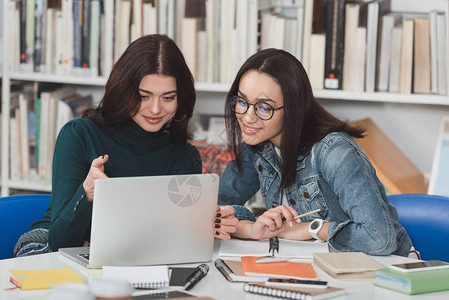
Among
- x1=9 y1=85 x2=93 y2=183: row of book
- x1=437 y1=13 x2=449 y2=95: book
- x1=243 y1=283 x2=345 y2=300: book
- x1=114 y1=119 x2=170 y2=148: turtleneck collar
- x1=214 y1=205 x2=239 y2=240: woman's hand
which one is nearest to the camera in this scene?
x1=243 y1=283 x2=345 y2=300: book

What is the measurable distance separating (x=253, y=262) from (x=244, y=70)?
562 millimetres

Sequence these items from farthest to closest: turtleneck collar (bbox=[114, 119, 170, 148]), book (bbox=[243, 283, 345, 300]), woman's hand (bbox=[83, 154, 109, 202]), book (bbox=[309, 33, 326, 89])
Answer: book (bbox=[309, 33, 326, 89])
turtleneck collar (bbox=[114, 119, 170, 148])
woman's hand (bbox=[83, 154, 109, 202])
book (bbox=[243, 283, 345, 300])

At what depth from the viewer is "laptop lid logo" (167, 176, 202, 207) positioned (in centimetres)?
134

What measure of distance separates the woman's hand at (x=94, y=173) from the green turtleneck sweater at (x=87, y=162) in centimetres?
3

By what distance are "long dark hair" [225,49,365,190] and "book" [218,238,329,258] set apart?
222 mm

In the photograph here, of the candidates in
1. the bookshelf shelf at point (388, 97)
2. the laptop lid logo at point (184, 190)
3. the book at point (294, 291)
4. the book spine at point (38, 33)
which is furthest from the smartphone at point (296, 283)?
the book spine at point (38, 33)

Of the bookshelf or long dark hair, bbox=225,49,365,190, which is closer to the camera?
long dark hair, bbox=225,49,365,190

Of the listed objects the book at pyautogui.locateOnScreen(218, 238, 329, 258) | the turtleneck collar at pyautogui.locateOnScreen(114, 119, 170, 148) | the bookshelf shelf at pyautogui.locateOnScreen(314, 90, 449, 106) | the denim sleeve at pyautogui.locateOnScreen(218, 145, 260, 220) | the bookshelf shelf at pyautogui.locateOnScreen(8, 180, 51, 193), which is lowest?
the bookshelf shelf at pyautogui.locateOnScreen(8, 180, 51, 193)

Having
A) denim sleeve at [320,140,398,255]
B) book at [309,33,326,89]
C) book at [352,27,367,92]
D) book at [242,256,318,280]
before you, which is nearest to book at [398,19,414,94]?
book at [352,27,367,92]

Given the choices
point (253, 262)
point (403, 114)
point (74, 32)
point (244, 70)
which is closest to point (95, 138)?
point (244, 70)

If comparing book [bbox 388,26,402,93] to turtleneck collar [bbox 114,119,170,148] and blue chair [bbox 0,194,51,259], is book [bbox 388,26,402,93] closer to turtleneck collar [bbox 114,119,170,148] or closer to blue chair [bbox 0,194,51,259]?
turtleneck collar [bbox 114,119,170,148]

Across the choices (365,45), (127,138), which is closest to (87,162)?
(127,138)

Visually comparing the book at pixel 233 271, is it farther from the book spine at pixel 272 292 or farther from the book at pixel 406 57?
the book at pixel 406 57

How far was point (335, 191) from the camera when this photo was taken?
1.62m
